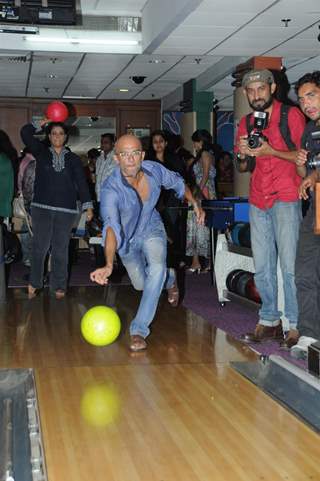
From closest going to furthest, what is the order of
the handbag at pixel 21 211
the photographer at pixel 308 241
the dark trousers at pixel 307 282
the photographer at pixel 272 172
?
the photographer at pixel 308 241, the dark trousers at pixel 307 282, the photographer at pixel 272 172, the handbag at pixel 21 211

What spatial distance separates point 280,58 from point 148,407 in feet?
23.9

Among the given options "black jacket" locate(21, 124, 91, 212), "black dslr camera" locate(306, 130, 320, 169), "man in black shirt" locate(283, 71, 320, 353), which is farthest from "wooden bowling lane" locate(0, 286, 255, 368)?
"black dslr camera" locate(306, 130, 320, 169)

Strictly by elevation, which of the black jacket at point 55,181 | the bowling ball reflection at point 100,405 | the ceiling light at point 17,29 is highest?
the ceiling light at point 17,29

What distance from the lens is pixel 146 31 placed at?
870 cm

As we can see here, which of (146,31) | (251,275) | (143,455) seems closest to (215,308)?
(251,275)

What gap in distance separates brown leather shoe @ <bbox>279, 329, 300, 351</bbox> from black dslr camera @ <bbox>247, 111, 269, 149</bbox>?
1107 millimetres

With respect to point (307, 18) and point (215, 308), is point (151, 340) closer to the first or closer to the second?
point (215, 308)

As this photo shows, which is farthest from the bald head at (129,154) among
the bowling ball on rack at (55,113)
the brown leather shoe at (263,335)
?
the bowling ball on rack at (55,113)

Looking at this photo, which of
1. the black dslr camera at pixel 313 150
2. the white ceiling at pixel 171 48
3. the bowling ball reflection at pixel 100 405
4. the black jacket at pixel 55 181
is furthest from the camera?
the white ceiling at pixel 171 48

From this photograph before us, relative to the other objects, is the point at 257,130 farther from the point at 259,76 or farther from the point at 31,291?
the point at 31,291

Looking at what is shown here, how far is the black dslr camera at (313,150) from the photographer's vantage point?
11.5 feet

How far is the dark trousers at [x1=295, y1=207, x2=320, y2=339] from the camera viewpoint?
151 inches

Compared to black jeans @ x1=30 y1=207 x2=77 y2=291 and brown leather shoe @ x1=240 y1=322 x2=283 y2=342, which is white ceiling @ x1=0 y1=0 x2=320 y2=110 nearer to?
black jeans @ x1=30 y1=207 x2=77 y2=291

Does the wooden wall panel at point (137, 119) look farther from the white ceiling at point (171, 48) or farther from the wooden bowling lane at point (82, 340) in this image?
the wooden bowling lane at point (82, 340)
